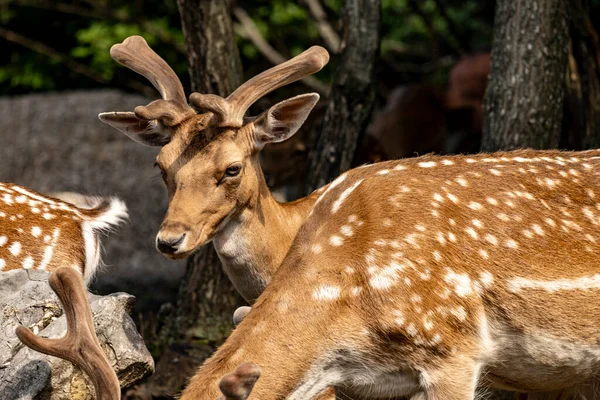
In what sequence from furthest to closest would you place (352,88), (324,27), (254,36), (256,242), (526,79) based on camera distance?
(254,36) → (324,27) → (352,88) → (526,79) → (256,242)

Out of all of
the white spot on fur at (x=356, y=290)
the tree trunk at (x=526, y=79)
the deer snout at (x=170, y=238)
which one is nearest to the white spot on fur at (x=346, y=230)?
the white spot on fur at (x=356, y=290)

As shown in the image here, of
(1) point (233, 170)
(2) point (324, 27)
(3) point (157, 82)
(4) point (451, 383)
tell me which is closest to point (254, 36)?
(2) point (324, 27)

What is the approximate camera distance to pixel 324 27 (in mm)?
11648

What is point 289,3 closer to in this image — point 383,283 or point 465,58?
point 465,58

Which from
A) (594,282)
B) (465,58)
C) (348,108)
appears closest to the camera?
(594,282)

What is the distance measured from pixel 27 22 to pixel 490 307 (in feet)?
37.6

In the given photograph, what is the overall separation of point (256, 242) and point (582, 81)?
139 inches

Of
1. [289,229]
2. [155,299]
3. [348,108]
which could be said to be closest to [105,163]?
[155,299]

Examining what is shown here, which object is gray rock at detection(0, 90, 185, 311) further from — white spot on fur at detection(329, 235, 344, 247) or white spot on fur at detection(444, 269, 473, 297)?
white spot on fur at detection(444, 269, 473, 297)

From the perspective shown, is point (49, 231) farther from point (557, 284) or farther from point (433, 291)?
point (557, 284)

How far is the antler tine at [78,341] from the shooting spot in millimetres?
3963

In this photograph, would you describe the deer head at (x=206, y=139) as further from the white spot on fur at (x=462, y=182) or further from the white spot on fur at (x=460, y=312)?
the white spot on fur at (x=460, y=312)

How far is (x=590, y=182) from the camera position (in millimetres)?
4977

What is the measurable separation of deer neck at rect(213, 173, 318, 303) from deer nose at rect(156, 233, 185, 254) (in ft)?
1.60
